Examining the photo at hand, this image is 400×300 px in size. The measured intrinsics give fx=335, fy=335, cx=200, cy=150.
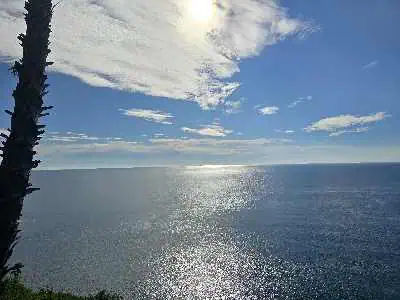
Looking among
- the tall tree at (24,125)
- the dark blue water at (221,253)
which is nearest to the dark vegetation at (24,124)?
the tall tree at (24,125)

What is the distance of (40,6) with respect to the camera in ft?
35.8

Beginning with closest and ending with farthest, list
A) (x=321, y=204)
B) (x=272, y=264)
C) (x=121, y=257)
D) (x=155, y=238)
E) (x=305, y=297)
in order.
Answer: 1. (x=305, y=297)
2. (x=272, y=264)
3. (x=121, y=257)
4. (x=155, y=238)
5. (x=321, y=204)

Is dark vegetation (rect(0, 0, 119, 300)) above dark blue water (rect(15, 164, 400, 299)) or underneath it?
above

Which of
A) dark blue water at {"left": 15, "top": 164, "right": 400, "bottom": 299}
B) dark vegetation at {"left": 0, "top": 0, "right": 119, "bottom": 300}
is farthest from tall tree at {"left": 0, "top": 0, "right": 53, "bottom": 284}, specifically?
dark blue water at {"left": 15, "top": 164, "right": 400, "bottom": 299}

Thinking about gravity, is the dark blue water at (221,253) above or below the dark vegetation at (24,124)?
below

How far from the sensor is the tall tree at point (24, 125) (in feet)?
32.3

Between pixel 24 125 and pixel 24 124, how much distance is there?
30 millimetres

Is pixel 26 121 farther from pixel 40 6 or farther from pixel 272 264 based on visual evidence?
pixel 272 264

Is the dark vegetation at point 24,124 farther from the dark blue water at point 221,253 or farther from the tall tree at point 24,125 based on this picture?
the dark blue water at point 221,253

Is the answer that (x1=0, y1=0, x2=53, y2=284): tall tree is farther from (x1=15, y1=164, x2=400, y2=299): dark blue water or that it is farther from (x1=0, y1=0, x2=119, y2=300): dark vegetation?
(x1=15, y1=164, x2=400, y2=299): dark blue water

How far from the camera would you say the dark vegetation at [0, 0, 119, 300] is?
32.3 ft

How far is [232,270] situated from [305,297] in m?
19.0

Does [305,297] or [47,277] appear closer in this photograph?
[305,297]

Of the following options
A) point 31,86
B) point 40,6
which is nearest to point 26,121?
point 31,86
